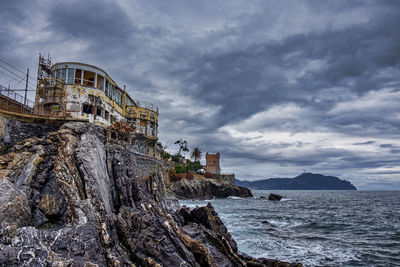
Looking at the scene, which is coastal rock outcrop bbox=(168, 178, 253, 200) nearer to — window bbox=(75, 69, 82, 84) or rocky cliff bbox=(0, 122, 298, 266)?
window bbox=(75, 69, 82, 84)

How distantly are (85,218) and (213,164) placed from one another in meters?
117

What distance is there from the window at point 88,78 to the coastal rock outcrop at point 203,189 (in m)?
34.6

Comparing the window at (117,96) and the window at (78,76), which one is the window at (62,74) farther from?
the window at (117,96)

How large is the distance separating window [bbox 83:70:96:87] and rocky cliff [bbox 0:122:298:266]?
14819 millimetres

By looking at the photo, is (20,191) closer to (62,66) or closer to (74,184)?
(74,184)

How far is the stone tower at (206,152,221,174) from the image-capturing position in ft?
419

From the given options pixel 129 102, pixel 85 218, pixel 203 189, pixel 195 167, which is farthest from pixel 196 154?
pixel 85 218

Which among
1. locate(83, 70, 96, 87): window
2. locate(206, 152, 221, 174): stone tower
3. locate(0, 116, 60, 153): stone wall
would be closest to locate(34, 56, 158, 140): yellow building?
locate(83, 70, 96, 87): window

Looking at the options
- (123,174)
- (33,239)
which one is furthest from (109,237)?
(123,174)

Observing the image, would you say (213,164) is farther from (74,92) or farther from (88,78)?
(74,92)

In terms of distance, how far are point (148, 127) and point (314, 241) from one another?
36.2m

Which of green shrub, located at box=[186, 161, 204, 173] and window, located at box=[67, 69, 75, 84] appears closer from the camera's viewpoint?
window, located at box=[67, 69, 75, 84]

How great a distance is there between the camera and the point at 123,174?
19.2 m

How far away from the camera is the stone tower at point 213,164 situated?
419ft
